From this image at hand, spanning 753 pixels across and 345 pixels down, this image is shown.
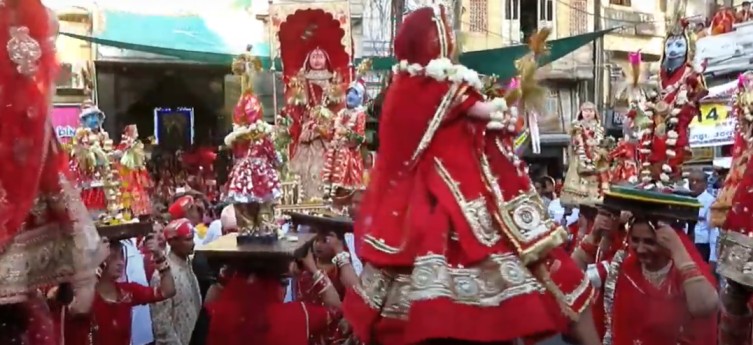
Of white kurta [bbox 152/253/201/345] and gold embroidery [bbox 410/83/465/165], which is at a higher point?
gold embroidery [bbox 410/83/465/165]

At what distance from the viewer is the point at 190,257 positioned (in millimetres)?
6660

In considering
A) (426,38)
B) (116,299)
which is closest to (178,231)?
(116,299)

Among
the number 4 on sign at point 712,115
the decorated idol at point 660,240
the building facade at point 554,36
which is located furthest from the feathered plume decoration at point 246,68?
the building facade at point 554,36

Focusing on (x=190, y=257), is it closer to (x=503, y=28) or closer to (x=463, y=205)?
(x=463, y=205)

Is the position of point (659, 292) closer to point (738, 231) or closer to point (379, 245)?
point (738, 231)

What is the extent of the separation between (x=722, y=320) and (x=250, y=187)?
2730 millimetres

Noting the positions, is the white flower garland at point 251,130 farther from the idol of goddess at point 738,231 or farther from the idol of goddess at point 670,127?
the idol of goddess at point 738,231

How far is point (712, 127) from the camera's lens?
49.2 ft

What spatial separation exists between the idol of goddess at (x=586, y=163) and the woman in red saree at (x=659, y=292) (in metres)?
3.40

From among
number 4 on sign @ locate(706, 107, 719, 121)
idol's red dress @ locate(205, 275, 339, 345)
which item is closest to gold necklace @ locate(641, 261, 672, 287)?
idol's red dress @ locate(205, 275, 339, 345)

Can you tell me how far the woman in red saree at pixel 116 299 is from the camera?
16.9 ft

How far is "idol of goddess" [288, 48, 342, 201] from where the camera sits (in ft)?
30.7

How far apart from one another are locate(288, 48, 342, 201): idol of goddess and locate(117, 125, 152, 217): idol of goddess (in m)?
1.67

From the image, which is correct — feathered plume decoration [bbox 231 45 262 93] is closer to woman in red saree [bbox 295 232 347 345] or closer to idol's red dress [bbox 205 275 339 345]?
woman in red saree [bbox 295 232 347 345]
